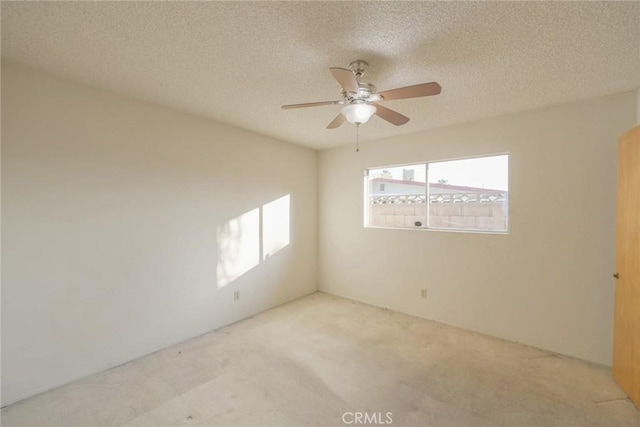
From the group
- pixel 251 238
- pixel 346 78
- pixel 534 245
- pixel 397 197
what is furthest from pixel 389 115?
pixel 251 238

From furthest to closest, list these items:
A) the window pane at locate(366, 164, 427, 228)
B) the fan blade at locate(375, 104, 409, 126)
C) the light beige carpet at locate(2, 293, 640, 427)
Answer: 1. the window pane at locate(366, 164, 427, 228)
2. the fan blade at locate(375, 104, 409, 126)
3. the light beige carpet at locate(2, 293, 640, 427)

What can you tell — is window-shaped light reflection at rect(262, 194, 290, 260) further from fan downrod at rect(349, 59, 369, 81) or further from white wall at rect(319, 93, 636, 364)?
fan downrod at rect(349, 59, 369, 81)

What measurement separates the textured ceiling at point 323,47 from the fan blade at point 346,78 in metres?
0.27

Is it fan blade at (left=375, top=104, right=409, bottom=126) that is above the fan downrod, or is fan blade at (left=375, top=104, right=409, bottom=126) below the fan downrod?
below

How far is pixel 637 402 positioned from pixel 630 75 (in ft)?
7.85

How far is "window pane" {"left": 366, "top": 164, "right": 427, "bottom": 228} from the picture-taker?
12.2ft

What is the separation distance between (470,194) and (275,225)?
2596 mm

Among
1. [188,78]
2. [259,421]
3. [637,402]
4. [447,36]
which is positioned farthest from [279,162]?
[637,402]

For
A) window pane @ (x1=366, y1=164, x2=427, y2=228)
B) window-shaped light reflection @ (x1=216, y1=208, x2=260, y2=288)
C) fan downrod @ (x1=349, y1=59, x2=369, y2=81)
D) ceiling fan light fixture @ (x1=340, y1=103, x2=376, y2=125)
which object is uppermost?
fan downrod @ (x1=349, y1=59, x2=369, y2=81)

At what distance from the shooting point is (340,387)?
7.26ft

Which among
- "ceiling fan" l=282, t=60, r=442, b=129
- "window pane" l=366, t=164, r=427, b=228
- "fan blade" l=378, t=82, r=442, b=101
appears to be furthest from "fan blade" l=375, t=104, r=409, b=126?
"window pane" l=366, t=164, r=427, b=228

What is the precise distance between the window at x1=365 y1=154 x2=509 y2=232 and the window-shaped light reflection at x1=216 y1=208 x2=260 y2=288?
1.69m

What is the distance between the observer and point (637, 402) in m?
1.96

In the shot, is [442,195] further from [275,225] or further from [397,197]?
[275,225]
